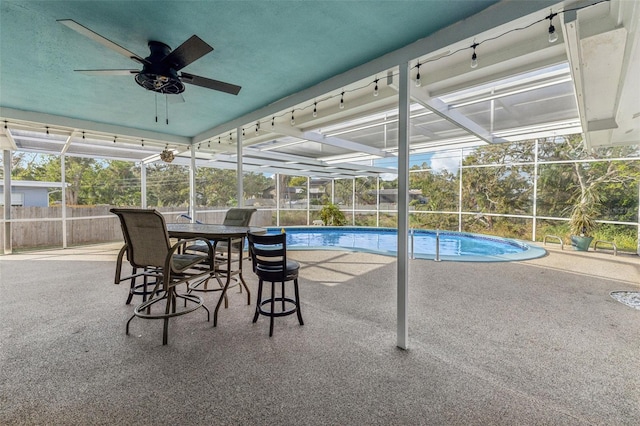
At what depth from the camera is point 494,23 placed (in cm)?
197

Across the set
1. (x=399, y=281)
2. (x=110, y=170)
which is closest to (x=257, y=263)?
(x=399, y=281)

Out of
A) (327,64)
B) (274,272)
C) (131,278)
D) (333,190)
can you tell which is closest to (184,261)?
(274,272)

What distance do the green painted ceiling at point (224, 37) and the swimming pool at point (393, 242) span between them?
14.0 feet

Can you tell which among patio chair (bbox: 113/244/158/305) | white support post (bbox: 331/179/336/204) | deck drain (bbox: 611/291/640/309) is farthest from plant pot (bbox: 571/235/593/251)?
white support post (bbox: 331/179/336/204)

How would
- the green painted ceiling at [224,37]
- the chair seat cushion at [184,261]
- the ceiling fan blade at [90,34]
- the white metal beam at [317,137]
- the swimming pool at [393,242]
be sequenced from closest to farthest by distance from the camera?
the ceiling fan blade at [90,34]
the green painted ceiling at [224,37]
the chair seat cushion at [184,261]
the white metal beam at [317,137]
the swimming pool at [393,242]

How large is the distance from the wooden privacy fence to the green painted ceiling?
400 centimetres

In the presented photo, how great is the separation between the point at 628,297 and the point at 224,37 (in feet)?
17.7

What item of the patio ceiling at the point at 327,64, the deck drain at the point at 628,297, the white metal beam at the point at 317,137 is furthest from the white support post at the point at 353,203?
the deck drain at the point at 628,297

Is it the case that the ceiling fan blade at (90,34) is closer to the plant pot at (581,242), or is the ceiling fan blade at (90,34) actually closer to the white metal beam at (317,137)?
the white metal beam at (317,137)

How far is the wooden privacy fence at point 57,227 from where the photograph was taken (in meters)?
6.93

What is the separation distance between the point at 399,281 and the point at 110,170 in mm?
12181

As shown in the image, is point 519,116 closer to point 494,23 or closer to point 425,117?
point 425,117

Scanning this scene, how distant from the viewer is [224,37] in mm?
2393

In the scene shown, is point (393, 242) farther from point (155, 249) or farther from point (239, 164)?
point (155, 249)
